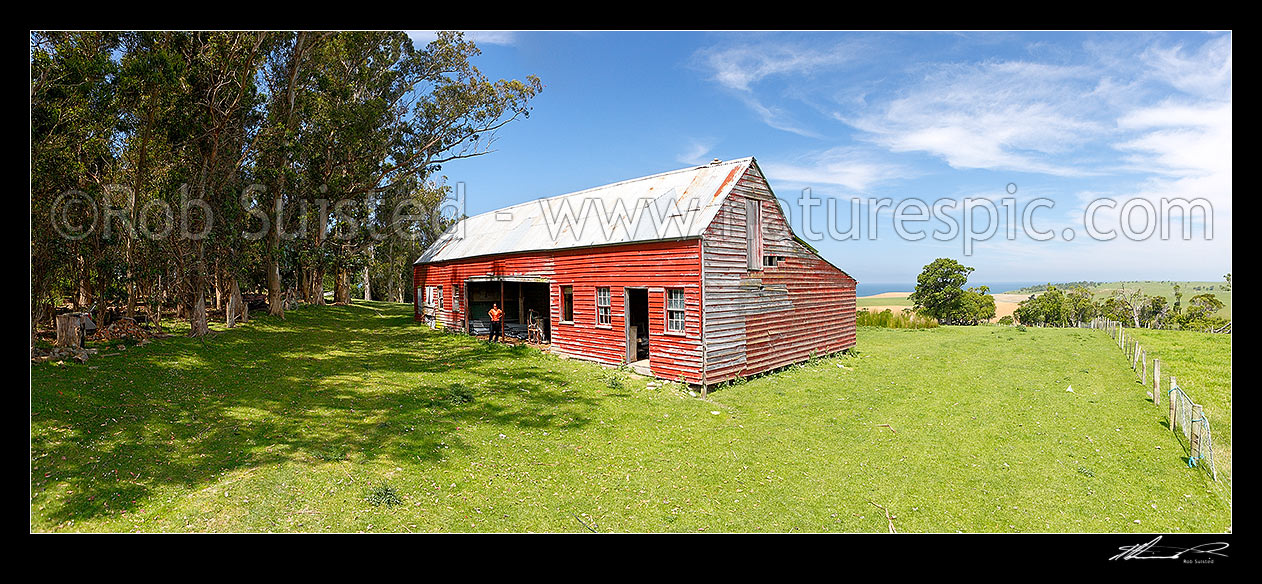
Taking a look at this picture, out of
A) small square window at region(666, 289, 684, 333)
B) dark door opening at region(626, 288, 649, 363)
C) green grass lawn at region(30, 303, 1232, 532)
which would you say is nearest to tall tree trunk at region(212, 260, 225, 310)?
green grass lawn at region(30, 303, 1232, 532)

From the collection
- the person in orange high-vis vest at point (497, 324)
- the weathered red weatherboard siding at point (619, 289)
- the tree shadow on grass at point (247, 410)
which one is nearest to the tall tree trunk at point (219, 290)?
the tree shadow on grass at point (247, 410)

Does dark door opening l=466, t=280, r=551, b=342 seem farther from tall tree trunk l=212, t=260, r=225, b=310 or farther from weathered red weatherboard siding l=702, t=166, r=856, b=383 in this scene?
tall tree trunk l=212, t=260, r=225, b=310

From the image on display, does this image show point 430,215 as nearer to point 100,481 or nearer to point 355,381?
point 355,381

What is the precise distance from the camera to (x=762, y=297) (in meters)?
17.3

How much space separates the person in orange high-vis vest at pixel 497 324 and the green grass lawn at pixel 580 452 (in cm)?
577

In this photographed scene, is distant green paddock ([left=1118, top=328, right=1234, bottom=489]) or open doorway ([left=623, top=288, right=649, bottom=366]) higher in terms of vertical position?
open doorway ([left=623, top=288, right=649, bottom=366])

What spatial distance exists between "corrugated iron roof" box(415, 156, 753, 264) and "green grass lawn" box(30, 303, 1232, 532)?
15.9ft

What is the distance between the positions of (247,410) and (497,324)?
1232cm

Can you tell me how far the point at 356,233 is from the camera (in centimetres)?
3647

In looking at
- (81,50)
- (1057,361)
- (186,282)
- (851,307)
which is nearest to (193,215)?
(186,282)

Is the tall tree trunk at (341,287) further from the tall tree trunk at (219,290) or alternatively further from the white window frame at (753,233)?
the white window frame at (753,233)

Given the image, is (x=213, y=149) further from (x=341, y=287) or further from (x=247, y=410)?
(x=341, y=287)

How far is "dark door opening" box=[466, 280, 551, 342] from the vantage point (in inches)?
1013
